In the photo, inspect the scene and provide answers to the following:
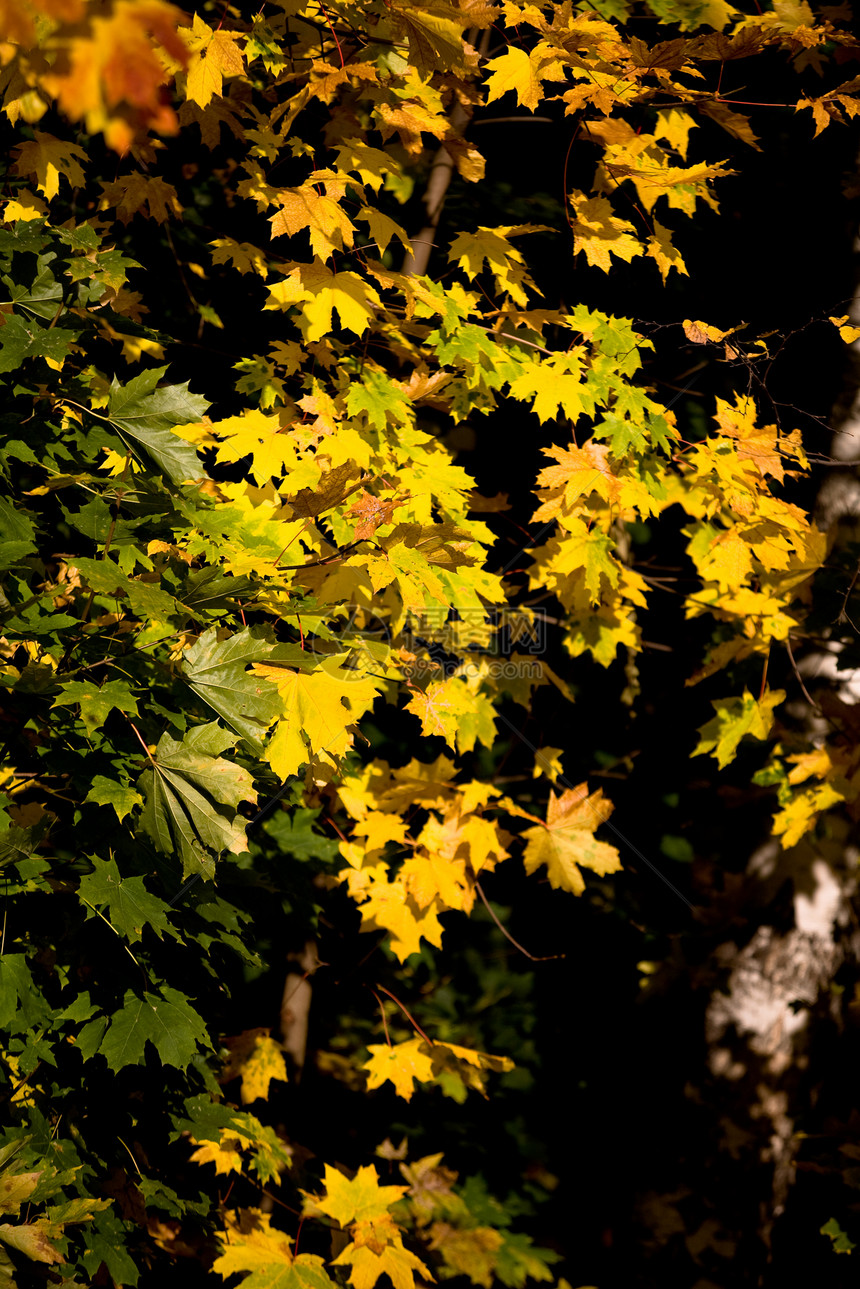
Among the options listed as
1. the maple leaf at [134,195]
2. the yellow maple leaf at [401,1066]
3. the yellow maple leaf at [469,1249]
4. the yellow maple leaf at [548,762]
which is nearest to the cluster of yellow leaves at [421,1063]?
the yellow maple leaf at [401,1066]

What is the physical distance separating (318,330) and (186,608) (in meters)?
0.81

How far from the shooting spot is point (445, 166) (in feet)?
10.1

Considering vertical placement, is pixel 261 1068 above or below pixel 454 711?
below

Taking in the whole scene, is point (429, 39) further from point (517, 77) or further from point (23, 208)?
point (23, 208)

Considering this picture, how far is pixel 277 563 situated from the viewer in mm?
1998

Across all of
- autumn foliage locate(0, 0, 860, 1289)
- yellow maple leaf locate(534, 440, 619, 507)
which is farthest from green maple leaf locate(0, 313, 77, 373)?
yellow maple leaf locate(534, 440, 619, 507)

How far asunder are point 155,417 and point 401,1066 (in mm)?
1912

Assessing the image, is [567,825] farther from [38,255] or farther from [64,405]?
[38,255]

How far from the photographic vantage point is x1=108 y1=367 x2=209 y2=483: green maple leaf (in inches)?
80.2

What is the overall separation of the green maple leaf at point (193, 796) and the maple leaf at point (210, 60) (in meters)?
1.41

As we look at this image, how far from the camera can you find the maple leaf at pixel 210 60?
2025mm

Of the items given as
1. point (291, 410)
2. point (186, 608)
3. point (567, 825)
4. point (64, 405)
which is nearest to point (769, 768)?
point (567, 825)

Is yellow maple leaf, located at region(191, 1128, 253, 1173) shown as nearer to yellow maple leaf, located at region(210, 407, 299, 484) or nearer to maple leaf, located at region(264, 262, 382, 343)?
yellow maple leaf, located at region(210, 407, 299, 484)

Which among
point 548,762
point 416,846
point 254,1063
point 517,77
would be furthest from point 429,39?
point 254,1063
